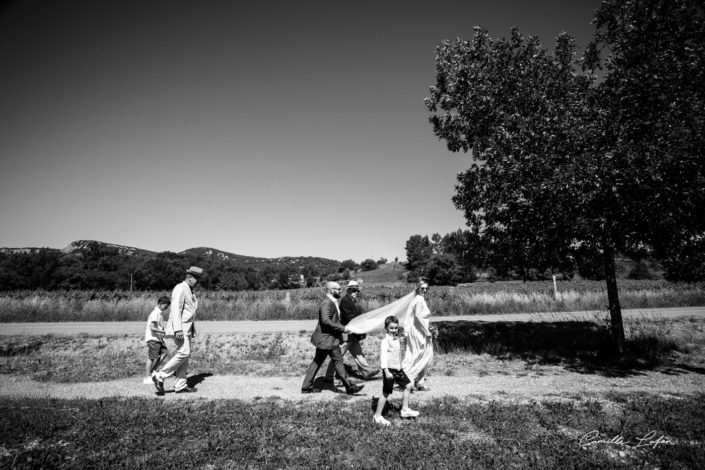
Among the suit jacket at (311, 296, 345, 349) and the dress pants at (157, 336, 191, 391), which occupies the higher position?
the suit jacket at (311, 296, 345, 349)

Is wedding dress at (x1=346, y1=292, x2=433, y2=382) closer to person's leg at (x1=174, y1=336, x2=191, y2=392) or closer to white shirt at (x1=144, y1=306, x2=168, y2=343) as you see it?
person's leg at (x1=174, y1=336, x2=191, y2=392)

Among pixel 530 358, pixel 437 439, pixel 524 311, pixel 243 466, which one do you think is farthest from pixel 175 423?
pixel 524 311

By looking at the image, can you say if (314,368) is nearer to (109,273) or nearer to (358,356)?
(358,356)

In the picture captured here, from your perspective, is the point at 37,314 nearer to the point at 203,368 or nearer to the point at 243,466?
the point at 203,368

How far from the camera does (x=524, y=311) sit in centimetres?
2145

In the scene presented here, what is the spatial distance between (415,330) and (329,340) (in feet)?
6.29

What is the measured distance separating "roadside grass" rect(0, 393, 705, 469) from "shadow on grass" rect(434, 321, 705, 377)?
3.45 meters

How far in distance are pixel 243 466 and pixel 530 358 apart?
929cm

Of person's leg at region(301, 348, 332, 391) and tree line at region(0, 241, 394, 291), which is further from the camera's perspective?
tree line at region(0, 241, 394, 291)

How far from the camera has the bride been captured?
7336 millimetres

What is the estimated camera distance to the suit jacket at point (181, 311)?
7.33 meters

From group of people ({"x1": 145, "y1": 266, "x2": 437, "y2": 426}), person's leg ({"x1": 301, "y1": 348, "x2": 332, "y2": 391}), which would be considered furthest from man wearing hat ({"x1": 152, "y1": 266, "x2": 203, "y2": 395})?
person's leg ({"x1": 301, "y1": 348, "x2": 332, "y2": 391})

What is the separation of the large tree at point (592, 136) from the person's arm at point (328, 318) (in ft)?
19.7

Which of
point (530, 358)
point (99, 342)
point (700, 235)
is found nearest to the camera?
point (700, 235)
